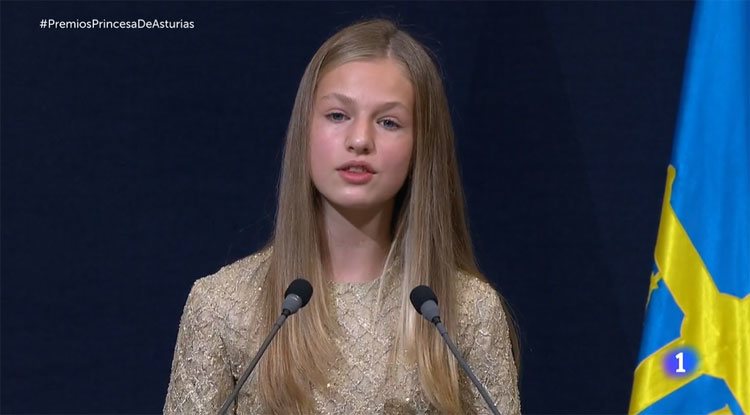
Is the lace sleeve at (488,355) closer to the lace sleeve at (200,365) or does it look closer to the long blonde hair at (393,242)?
the long blonde hair at (393,242)

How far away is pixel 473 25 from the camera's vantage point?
2.68 metres

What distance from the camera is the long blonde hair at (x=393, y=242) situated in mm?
1806

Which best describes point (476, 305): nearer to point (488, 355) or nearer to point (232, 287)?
point (488, 355)

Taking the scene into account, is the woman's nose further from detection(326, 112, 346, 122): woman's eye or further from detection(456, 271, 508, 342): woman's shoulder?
detection(456, 271, 508, 342): woman's shoulder

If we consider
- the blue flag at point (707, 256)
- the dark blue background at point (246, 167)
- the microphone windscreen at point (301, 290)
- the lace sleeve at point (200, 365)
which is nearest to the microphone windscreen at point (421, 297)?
the microphone windscreen at point (301, 290)

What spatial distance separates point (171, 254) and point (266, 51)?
43 centimetres

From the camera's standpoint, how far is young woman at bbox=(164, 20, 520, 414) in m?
1.81

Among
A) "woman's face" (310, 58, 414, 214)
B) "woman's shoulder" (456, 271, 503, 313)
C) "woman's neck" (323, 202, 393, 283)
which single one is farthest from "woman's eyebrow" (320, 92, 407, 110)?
"woman's shoulder" (456, 271, 503, 313)

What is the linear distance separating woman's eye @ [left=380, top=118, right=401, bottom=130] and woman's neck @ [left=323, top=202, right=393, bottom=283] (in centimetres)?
13

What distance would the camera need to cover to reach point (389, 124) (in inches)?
71.7

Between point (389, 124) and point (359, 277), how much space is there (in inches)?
9.1

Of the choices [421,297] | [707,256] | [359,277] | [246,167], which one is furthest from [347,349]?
[246,167]

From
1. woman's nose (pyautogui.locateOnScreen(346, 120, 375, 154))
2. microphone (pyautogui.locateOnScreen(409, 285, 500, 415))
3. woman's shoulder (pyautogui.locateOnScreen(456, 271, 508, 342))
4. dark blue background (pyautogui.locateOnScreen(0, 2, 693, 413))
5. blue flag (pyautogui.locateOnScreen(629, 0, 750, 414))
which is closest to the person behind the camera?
microphone (pyautogui.locateOnScreen(409, 285, 500, 415))

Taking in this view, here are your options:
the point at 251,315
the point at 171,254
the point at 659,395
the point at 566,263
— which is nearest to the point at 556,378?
the point at 566,263
